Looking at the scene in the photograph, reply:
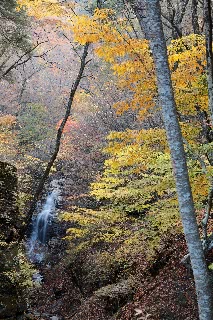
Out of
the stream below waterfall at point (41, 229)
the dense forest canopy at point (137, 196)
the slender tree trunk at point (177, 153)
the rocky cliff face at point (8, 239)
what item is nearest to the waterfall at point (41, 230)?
the stream below waterfall at point (41, 229)

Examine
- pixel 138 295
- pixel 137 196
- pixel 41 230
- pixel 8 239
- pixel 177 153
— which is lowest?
pixel 41 230

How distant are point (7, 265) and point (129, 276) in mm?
4962

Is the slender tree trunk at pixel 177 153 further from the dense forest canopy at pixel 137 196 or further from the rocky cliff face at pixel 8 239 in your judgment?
the rocky cliff face at pixel 8 239

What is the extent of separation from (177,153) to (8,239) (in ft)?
12.2

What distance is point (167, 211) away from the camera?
9.02 metres

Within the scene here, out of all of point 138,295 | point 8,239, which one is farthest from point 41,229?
point 8,239

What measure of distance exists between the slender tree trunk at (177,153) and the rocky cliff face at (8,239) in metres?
3.27

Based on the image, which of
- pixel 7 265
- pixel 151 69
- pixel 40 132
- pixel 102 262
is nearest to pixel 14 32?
pixel 151 69

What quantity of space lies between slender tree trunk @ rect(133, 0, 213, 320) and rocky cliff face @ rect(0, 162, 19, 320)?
129 inches

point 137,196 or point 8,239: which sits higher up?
point 8,239

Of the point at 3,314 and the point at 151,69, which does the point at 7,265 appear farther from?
the point at 151,69

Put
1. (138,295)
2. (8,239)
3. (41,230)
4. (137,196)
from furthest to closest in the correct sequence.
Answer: (41,230), (137,196), (138,295), (8,239)

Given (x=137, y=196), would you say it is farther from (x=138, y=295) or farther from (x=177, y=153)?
(x=177, y=153)

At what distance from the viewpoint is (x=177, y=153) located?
18.7 feet
